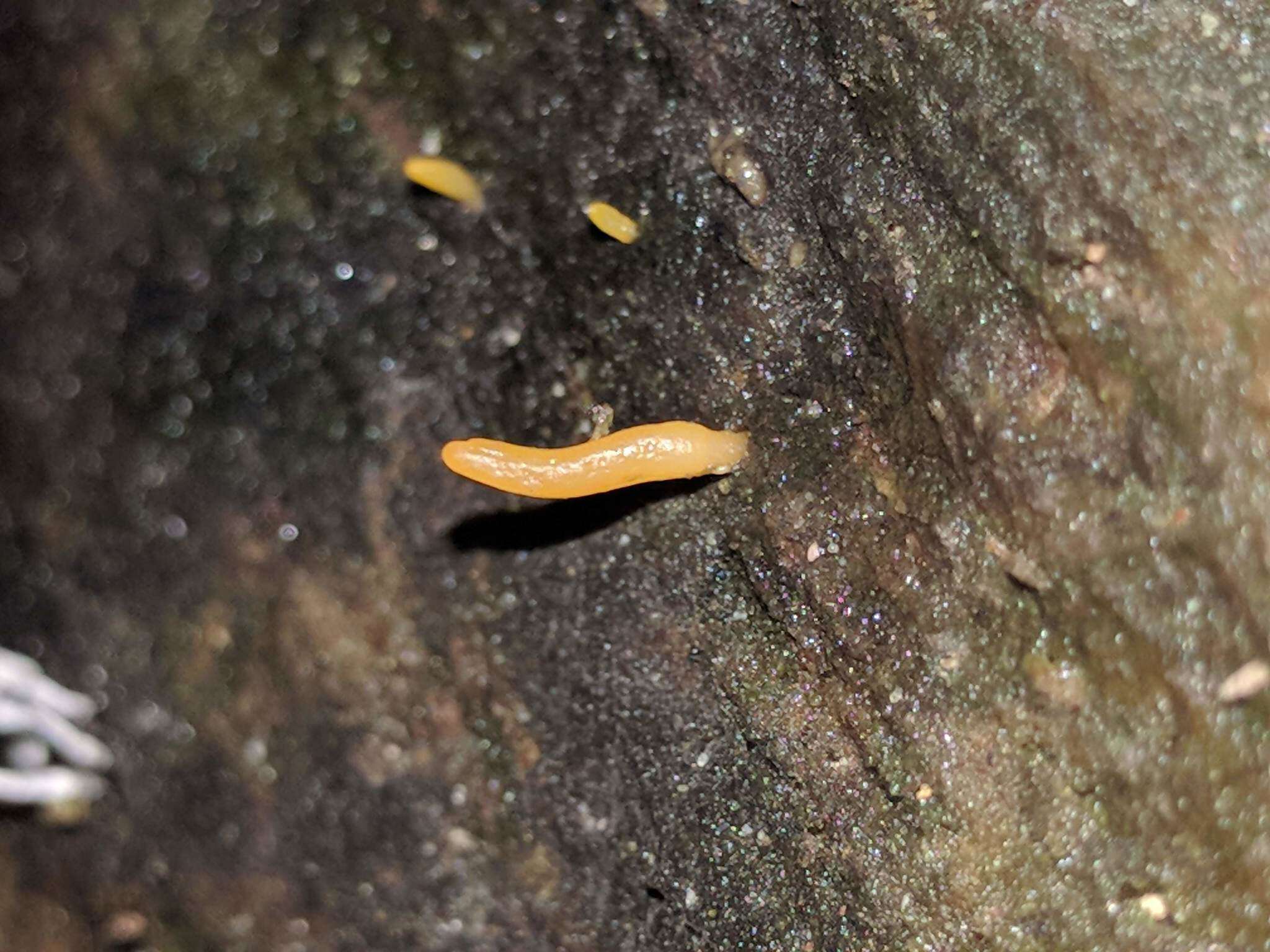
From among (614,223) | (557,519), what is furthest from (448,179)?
(557,519)

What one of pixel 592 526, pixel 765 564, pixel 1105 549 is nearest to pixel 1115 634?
pixel 1105 549

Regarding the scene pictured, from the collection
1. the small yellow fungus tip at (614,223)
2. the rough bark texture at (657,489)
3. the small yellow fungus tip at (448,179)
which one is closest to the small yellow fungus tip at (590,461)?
the rough bark texture at (657,489)

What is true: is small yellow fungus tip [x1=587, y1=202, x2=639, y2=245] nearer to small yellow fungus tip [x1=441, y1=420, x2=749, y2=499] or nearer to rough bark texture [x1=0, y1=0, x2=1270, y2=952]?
rough bark texture [x1=0, y1=0, x2=1270, y2=952]

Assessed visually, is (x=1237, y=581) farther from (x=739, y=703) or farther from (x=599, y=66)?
(x=599, y=66)

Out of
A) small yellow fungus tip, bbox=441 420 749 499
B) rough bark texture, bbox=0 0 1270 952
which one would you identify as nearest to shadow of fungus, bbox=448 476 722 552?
rough bark texture, bbox=0 0 1270 952

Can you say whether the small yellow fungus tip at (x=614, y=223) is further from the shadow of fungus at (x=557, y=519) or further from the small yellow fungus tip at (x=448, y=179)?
the shadow of fungus at (x=557, y=519)

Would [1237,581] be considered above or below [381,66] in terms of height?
above

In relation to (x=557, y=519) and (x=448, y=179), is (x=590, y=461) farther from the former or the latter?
(x=448, y=179)
